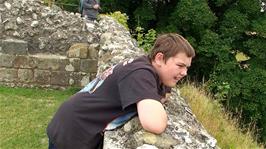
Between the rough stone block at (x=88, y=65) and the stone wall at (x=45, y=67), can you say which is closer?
the stone wall at (x=45, y=67)

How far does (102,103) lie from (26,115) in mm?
4130

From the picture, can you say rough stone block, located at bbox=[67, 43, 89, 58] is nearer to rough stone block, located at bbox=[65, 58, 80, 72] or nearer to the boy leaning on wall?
rough stone block, located at bbox=[65, 58, 80, 72]

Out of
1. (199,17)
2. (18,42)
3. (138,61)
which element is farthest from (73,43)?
(199,17)

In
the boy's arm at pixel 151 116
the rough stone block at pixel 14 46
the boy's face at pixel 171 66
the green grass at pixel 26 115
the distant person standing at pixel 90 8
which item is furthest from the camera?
the distant person standing at pixel 90 8

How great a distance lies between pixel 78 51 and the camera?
333 inches

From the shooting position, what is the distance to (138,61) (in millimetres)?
3104

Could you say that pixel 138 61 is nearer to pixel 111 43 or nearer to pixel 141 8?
pixel 111 43

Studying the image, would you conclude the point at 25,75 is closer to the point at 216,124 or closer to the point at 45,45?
the point at 45,45

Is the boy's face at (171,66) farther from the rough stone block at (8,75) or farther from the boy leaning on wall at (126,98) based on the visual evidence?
the rough stone block at (8,75)

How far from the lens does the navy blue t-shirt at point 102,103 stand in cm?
289

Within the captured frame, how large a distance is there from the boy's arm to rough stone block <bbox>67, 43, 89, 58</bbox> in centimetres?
568

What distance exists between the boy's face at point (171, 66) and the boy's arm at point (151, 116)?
0.34 metres

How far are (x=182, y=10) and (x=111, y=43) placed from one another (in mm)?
9333

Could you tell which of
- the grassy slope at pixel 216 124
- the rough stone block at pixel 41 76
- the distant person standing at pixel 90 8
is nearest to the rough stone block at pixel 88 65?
the rough stone block at pixel 41 76
